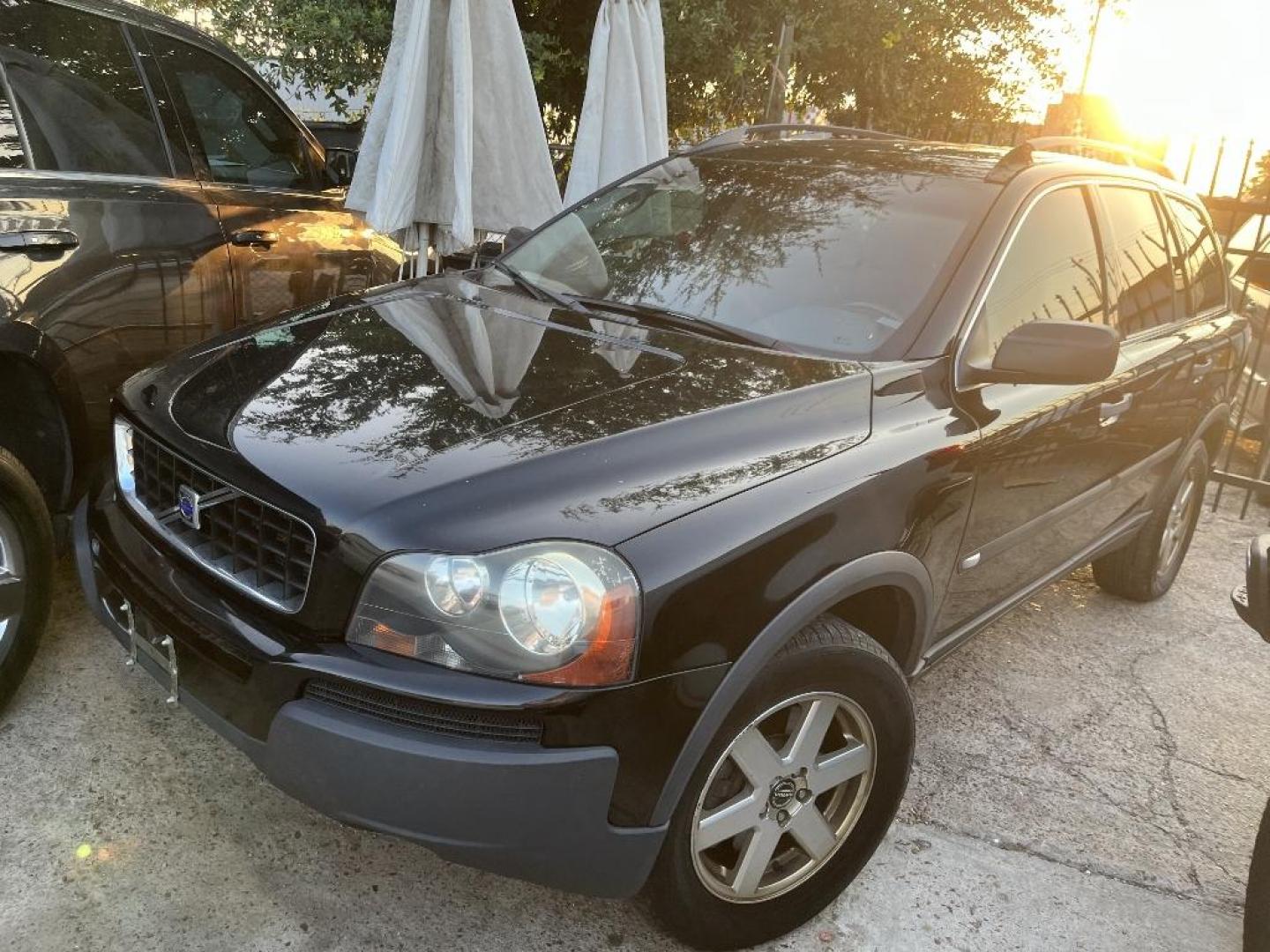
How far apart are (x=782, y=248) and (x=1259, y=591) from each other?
1.53 m

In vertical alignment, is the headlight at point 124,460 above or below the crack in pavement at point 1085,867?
above

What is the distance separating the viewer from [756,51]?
834 cm

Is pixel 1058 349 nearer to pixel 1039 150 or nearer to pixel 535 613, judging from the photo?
pixel 1039 150

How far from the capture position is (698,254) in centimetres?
→ 316

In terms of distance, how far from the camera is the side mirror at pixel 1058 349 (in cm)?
261

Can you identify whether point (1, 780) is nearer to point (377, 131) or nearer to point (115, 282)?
point (115, 282)

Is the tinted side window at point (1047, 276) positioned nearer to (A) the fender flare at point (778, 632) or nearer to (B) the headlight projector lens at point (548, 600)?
(A) the fender flare at point (778, 632)

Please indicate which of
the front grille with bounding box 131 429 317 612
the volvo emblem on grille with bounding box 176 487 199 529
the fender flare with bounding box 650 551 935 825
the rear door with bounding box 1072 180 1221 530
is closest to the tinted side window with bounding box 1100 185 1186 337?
the rear door with bounding box 1072 180 1221 530

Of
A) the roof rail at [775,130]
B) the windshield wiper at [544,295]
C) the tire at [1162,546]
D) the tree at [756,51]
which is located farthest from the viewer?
the tree at [756,51]

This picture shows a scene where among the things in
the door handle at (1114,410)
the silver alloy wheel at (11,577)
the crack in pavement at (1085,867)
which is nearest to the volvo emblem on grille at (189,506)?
the silver alloy wheel at (11,577)

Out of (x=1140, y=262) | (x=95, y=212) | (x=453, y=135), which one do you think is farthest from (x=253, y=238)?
(x=1140, y=262)

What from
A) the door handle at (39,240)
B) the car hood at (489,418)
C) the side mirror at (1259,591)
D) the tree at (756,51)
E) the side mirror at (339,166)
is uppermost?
the tree at (756,51)

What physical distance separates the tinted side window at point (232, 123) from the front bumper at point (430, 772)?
2.43m

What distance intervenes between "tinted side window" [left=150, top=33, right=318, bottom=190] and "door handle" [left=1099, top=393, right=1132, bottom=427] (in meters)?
3.16
